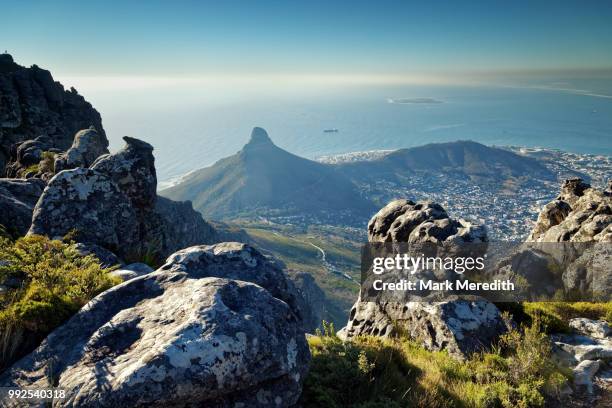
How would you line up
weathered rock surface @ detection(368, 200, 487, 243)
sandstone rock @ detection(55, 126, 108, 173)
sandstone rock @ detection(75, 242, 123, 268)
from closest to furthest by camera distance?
sandstone rock @ detection(75, 242, 123, 268), weathered rock surface @ detection(368, 200, 487, 243), sandstone rock @ detection(55, 126, 108, 173)

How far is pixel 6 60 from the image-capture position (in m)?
90.2

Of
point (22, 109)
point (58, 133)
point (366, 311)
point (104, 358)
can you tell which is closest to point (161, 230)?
point (366, 311)

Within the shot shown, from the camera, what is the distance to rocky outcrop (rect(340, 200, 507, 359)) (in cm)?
1186

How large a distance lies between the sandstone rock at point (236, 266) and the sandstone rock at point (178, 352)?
1570mm

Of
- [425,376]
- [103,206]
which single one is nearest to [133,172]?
[103,206]

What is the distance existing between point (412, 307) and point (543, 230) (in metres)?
20.7

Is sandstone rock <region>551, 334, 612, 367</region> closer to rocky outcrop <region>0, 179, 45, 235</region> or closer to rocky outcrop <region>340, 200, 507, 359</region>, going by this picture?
rocky outcrop <region>340, 200, 507, 359</region>

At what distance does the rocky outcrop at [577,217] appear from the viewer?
2195cm

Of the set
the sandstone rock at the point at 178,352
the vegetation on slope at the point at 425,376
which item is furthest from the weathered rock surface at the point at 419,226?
the sandstone rock at the point at 178,352

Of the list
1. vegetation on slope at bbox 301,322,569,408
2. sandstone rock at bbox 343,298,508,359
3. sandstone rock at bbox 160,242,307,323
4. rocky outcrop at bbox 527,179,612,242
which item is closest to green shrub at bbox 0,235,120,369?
sandstone rock at bbox 160,242,307,323

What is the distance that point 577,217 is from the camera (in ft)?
80.1

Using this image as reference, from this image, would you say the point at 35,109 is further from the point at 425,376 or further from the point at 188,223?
the point at 425,376

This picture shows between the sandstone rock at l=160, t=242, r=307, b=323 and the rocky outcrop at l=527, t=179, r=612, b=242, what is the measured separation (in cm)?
1970

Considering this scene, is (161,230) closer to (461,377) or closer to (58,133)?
(461,377)
